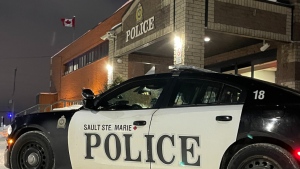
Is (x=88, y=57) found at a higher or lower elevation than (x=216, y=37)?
higher

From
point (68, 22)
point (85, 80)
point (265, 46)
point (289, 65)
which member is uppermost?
point (68, 22)


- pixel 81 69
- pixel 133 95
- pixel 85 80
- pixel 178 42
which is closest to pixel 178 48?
pixel 178 42

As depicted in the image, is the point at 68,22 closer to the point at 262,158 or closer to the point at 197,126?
the point at 197,126

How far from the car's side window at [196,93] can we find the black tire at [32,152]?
5.94 ft

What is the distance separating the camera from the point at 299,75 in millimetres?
11430

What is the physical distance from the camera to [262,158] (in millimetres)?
3717

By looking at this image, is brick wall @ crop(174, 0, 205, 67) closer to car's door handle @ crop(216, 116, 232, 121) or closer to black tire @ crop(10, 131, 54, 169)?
black tire @ crop(10, 131, 54, 169)

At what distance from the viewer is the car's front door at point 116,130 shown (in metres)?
4.43

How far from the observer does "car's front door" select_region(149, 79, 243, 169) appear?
394 centimetres

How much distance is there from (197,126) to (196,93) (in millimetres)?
518

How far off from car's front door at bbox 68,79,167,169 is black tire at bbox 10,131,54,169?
0.40 m

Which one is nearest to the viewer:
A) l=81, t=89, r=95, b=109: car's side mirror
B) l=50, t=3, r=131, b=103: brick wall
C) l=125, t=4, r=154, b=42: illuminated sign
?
l=81, t=89, r=95, b=109: car's side mirror

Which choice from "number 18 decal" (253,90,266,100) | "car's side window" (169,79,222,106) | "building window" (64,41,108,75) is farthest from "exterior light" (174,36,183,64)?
"building window" (64,41,108,75)

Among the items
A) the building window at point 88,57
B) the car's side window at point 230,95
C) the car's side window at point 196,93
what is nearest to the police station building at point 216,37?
the car's side window at point 196,93
